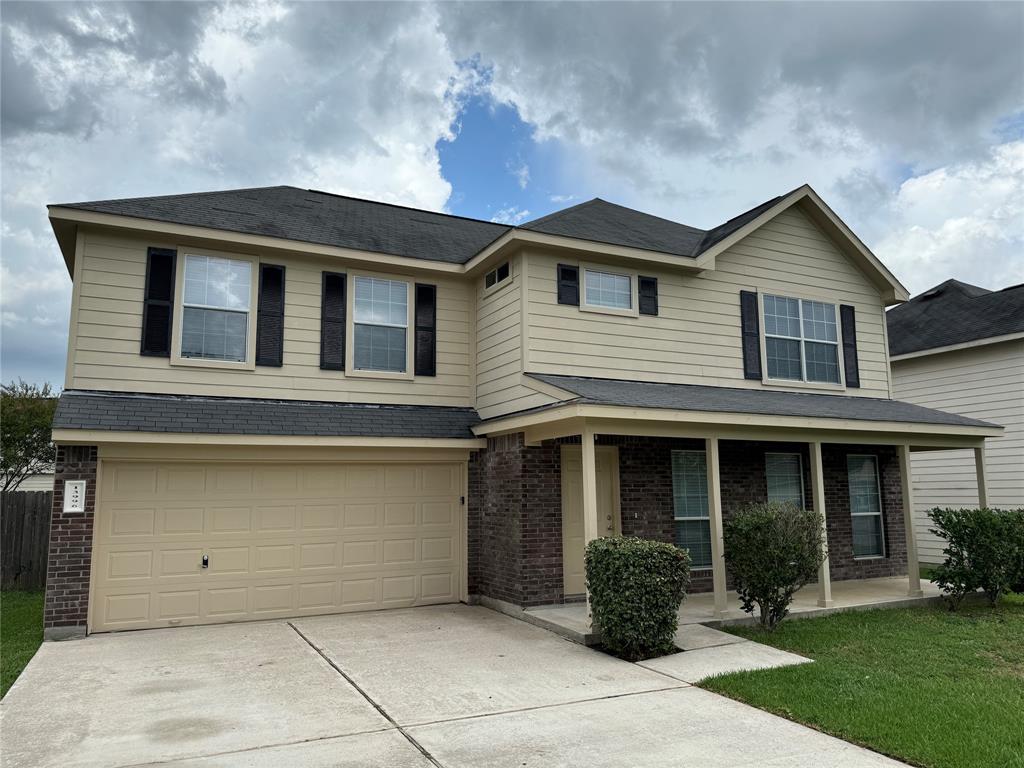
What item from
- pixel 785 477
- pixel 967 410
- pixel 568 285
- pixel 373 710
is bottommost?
pixel 373 710

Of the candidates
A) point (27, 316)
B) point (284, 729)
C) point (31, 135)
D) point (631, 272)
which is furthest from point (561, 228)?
point (27, 316)

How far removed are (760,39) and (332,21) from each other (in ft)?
23.1

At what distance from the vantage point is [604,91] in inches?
554

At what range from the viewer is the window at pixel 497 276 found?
10.6 metres

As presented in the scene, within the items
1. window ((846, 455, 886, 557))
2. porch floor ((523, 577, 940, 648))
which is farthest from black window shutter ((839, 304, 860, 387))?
porch floor ((523, 577, 940, 648))

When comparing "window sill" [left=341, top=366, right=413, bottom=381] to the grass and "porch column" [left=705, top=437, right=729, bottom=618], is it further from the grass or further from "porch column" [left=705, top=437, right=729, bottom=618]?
the grass

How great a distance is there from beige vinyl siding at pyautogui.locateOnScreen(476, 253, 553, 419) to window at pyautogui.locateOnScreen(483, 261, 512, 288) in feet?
0.38

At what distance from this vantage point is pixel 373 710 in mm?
5641

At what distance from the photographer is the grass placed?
6996 mm

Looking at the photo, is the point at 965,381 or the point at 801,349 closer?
the point at 801,349

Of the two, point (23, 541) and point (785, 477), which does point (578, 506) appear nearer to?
point (785, 477)

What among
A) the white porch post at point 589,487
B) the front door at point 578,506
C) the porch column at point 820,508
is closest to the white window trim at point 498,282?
the front door at point 578,506

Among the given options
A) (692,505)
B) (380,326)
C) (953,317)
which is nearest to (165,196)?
(380,326)

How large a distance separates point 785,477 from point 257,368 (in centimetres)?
866
